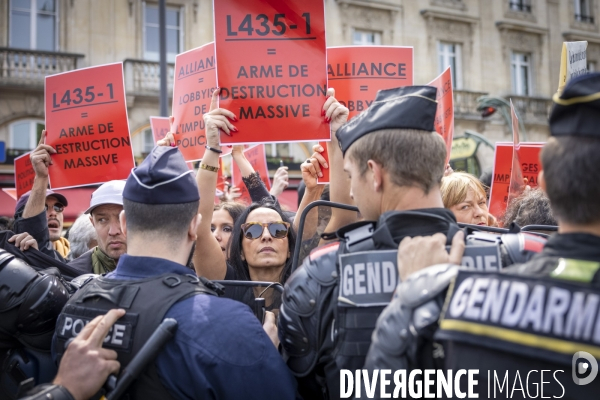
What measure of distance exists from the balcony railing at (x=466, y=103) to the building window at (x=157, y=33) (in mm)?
9148

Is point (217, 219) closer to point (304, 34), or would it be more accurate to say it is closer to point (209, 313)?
point (304, 34)

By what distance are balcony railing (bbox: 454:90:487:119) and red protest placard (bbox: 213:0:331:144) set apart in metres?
18.1

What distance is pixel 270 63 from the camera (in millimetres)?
3322

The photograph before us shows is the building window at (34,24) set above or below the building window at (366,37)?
below

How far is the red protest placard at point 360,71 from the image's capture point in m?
4.04

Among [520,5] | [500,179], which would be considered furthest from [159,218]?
[520,5]

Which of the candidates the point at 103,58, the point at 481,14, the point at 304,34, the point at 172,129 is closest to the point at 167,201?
the point at 304,34

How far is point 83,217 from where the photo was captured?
198 inches

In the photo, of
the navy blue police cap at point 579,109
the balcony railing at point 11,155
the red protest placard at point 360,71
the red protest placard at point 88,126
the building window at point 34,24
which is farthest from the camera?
the building window at point 34,24

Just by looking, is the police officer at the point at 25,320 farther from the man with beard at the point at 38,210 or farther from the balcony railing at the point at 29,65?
the balcony railing at the point at 29,65

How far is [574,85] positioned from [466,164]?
12114 mm

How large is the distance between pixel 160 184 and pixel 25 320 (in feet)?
2.15

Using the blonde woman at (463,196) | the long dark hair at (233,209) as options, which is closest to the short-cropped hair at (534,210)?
the blonde woman at (463,196)

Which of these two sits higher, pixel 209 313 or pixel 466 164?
pixel 466 164
